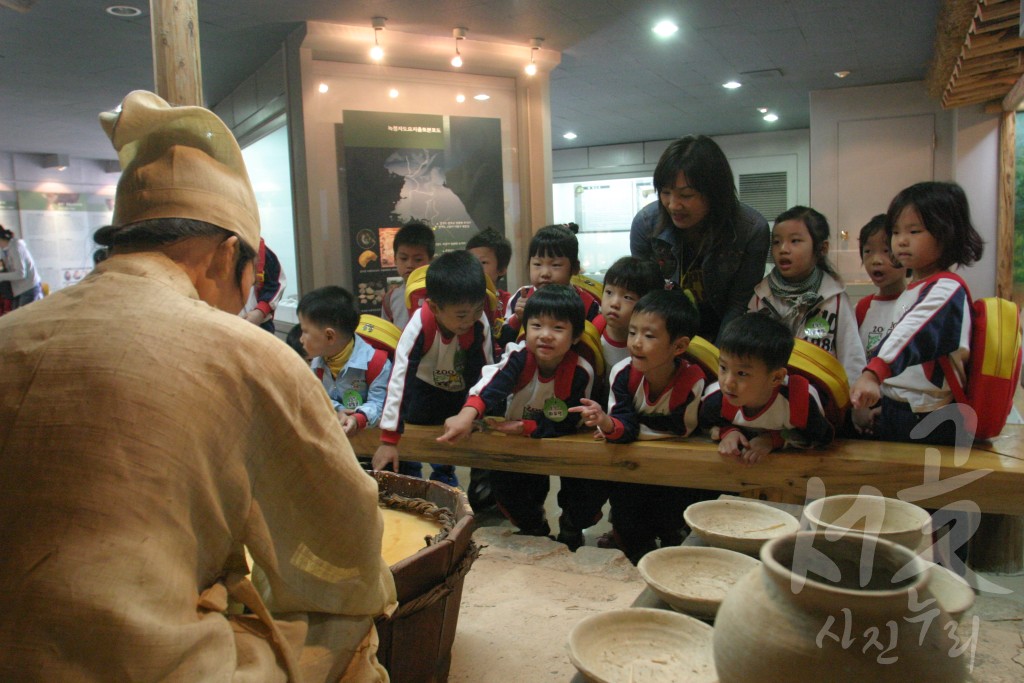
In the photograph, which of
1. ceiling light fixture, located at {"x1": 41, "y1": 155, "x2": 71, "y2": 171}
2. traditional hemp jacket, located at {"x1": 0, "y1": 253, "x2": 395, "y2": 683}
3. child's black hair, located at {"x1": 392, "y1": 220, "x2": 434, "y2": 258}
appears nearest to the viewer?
traditional hemp jacket, located at {"x1": 0, "y1": 253, "x2": 395, "y2": 683}

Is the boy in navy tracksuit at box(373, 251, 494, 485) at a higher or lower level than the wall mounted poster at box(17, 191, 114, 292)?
lower

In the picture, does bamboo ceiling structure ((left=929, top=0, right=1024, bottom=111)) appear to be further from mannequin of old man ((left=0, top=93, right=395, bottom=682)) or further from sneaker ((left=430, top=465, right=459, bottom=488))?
mannequin of old man ((left=0, top=93, right=395, bottom=682))

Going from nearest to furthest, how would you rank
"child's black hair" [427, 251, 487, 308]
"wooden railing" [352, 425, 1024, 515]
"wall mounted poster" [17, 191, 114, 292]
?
"wooden railing" [352, 425, 1024, 515] → "child's black hair" [427, 251, 487, 308] → "wall mounted poster" [17, 191, 114, 292]

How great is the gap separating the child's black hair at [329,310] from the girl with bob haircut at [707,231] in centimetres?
170

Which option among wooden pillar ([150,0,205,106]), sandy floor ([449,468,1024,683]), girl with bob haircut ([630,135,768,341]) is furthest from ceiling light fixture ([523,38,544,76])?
sandy floor ([449,468,1024,683])

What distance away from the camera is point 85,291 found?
1377 millimetres

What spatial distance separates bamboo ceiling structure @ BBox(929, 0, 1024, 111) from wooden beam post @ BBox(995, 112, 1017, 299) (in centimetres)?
27

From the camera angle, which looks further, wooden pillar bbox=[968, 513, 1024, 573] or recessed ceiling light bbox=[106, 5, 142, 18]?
recessed ceiling light bbox=[106, 5, 142, 18]

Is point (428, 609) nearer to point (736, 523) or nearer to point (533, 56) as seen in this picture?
point (736, 523)

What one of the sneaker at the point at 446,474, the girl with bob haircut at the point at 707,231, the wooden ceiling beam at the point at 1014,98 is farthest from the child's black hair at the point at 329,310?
the wooden ceiling beam at the point at 1014,98

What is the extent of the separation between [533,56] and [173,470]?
6557 mm

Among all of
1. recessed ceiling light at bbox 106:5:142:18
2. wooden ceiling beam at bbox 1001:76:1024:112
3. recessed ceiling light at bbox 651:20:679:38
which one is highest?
recessed ceiling light at bbox 651:20:679:38

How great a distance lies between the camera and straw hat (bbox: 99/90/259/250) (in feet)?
4.98

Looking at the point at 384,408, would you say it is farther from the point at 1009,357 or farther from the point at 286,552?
the point at 1009,357
